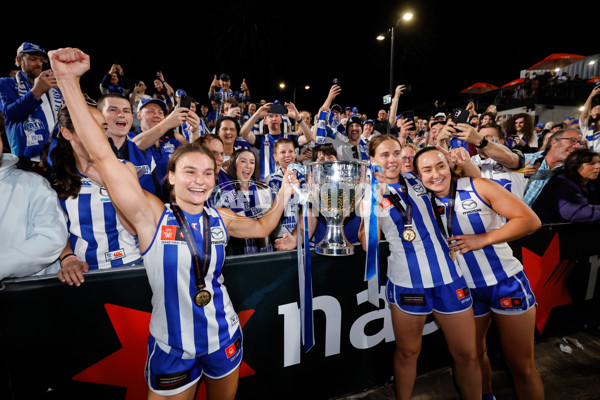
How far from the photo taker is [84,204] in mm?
1964

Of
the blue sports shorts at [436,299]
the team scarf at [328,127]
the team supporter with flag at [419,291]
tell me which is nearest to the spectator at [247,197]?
the team supporter with flag at [419,291]

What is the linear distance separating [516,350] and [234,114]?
4.69m

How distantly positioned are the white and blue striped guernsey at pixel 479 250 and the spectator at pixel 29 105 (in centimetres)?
391

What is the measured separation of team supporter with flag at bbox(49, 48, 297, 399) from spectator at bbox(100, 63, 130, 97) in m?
5.64

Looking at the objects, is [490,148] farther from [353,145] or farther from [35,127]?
[35,127]

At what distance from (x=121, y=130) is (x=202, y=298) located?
1877 mm

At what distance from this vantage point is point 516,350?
2.09 metres

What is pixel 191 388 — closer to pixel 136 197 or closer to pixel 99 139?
pixel 136 197

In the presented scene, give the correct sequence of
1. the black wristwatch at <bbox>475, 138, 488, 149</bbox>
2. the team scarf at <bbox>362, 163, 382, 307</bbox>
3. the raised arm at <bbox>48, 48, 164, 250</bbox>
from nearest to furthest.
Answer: the raised arm at <bbox>48, 48, 164, 250</bbox>
the team scarf at <bbox>362, 163, 382, 307</bbox>
the black wristwatch at <bbox>475, 138, 488, 149</bbox>

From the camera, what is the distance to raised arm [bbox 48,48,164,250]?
1335 millimetres

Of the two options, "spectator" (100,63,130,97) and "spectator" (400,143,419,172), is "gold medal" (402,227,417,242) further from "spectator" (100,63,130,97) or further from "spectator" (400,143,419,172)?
"spectator" (100,63,130,97)

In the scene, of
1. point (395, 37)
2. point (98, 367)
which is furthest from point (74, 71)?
point (395, 37)

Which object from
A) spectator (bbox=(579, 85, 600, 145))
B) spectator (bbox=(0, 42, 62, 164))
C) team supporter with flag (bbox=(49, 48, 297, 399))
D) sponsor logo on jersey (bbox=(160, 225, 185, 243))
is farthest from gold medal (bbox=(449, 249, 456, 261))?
spectator (bbox=(579, 85, 600, 145))

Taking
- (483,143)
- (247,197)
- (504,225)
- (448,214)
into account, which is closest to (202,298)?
(247,197)
